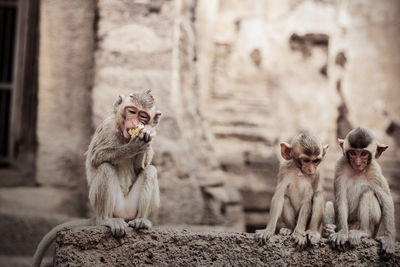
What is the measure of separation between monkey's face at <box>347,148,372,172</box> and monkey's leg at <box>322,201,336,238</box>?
435 mm

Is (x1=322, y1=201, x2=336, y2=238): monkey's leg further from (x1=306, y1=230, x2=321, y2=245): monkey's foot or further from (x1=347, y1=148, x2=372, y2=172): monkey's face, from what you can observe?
(x1=347, y1=148, x2=372, y2=172): monkey's face

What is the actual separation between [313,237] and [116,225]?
1.46 meters

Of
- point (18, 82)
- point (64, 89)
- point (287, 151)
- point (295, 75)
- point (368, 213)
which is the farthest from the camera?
point (295, 75)

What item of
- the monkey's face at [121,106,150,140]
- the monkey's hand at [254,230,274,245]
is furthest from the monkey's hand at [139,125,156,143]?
the monkey's hand at [254,230,274,245]

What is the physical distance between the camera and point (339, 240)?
12.9 ft

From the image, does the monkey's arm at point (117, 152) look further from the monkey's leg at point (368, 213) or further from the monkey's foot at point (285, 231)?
the monkey's leg at point (368, 213)

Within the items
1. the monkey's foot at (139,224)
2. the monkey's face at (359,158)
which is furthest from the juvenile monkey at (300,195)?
the monkey's foot at (139,224)

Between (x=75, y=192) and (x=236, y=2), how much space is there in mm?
4643

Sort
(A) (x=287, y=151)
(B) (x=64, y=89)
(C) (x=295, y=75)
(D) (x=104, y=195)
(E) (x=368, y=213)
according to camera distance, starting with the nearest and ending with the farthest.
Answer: (D) (x=104, y=195)
(E) (x=368, y=213)
(A) (x=287, y=151)
(B) (x=64, y=89)
(C) (x=295, y=75)

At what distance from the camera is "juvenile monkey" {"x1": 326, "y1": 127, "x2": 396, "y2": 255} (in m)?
4.06

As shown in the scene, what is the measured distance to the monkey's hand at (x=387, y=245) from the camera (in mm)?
3924

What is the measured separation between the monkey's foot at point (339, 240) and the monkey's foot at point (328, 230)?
0.32ft

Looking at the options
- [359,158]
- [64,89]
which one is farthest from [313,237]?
[64,89]

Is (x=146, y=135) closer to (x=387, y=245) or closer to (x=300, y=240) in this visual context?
(x=300, y=240)
